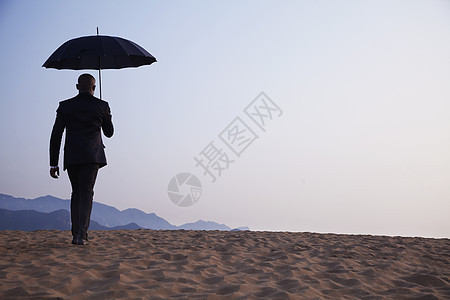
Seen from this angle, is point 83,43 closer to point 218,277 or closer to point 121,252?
point 121,252

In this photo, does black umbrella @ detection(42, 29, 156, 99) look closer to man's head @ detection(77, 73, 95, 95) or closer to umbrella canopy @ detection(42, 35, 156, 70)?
umbrella canopy @ detection(42, 35, 156, 70)

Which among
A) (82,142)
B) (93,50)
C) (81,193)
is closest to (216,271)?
(81,193)

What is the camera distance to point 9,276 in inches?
134

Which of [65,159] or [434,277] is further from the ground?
[65,159]

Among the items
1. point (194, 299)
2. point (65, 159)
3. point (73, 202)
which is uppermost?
point (65, 159)

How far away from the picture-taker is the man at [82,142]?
4.76m

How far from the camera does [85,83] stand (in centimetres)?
490

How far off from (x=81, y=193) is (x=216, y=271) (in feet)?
6.78

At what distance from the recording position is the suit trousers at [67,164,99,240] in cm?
485

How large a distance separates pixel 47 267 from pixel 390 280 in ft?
10.3

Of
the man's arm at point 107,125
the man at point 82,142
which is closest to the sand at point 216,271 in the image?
the man at point 82,142

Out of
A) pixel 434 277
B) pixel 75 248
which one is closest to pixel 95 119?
pixel 75 248

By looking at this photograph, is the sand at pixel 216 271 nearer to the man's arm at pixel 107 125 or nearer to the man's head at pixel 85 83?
the man's arm at pixel 107 125

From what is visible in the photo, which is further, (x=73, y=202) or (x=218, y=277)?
(x=73, y=202)
